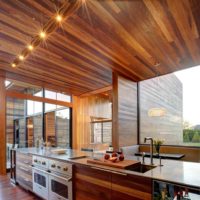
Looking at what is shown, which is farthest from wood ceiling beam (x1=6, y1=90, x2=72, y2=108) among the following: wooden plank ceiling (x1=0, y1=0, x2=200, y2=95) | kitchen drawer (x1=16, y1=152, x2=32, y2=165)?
kitchen drawer (x1=16, y1=152, x2=32, y2=165)

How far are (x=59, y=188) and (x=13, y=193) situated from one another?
4.94 feet

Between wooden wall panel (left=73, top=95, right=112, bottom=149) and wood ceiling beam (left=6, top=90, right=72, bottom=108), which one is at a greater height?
wood ceiling beam (left=6, top=90, right=72, bottom=108)

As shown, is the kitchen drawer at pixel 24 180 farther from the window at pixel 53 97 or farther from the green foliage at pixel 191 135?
the green foliage at pixel 191 135

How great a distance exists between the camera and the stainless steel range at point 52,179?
8.40ft

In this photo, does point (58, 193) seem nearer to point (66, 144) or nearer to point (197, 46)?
point (197, 46)

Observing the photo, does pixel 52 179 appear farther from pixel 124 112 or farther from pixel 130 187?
pixel 124 112

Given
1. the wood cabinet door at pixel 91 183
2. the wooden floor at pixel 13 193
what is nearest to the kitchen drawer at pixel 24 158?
the wooden floor at pixel 13 193

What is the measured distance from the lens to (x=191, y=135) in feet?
14.5

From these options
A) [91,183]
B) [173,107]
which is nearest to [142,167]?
[91,183]

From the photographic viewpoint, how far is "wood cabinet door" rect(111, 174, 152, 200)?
5.60 feet

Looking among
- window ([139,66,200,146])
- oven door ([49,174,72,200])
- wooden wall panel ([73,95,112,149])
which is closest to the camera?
oven door ([49,174,72,200])

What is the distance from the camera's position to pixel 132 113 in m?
5.17

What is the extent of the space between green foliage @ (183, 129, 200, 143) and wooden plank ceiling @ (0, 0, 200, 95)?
5.34 ft

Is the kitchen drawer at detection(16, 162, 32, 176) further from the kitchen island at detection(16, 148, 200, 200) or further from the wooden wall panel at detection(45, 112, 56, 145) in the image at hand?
the wooden wall panel at detection(45, 112, 56, 145)
